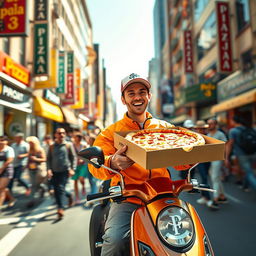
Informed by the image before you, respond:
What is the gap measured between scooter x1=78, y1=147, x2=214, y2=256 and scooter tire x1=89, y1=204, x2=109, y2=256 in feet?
1.97

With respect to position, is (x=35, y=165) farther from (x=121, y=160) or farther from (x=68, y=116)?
(x=68, y=116)

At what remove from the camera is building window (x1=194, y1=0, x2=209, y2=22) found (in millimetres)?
19453

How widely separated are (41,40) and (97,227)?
39.3ft

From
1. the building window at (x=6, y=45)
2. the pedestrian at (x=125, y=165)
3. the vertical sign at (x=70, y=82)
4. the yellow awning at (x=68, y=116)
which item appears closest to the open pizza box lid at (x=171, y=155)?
the pedestrian at (x=125, y=165)

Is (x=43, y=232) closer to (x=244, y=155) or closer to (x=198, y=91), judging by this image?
(x=244, y=155)

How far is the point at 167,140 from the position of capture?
1710 millimetres

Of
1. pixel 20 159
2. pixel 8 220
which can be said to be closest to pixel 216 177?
pixel 8 220

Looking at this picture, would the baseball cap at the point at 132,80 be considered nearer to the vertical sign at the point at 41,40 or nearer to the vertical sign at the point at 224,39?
the vertical sign at the point at 41,40

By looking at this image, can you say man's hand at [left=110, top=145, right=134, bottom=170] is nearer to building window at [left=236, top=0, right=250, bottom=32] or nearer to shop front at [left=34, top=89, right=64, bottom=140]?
shop front at [left=34, top=89, right=64, bottom=140]

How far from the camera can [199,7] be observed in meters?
21.1

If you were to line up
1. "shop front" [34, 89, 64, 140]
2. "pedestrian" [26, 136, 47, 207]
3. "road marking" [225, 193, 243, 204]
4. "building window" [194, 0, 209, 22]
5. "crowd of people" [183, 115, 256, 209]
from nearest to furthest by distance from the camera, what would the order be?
"crowd of people" [183, 115, 256, 209] < "road marking" [225, 193, 243, 204] < "pedestrian" [26, 136, 47, 207] < "shop front" [34, 89, 64, 140] < "building window" [194, 0, 209, 22]

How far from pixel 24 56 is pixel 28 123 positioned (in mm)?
3604

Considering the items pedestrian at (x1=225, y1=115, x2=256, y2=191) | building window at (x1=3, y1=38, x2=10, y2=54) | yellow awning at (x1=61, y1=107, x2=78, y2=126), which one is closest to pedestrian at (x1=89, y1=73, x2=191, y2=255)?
pedestrian at (x1=225, y1=115, x2=256, y2=191)

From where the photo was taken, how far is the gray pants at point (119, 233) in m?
1.57
